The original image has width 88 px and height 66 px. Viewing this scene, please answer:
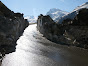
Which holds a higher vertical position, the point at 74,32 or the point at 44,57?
the point at 74,32

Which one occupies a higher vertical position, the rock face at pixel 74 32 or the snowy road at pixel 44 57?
the rock face at pixel 74 32

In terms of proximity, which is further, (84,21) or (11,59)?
(84,21)

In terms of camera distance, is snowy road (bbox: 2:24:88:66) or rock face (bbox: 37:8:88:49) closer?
snowy road (bbox: 2:24:88:66)

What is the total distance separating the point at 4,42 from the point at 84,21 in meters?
53.6

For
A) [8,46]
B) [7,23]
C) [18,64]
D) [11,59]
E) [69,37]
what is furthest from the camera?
[69,37]

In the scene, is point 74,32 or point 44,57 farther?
point 74,32

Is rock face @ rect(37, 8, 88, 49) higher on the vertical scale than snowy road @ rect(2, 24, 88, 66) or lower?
higher

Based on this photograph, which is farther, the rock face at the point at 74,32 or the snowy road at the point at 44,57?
the rock face at the point at 74,32

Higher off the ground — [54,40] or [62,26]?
[62,26]

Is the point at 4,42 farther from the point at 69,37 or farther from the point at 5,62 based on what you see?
the point at 69,37

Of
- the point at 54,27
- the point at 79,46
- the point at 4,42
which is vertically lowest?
the point at 79,46

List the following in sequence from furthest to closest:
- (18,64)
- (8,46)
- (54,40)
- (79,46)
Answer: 1. (54,40)
2. (79,46)
3. (8,46)
4. (18,64)

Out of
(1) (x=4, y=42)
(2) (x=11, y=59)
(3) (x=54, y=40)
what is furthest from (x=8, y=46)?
(3) (x=54, y=40)

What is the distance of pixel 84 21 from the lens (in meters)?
75.2
